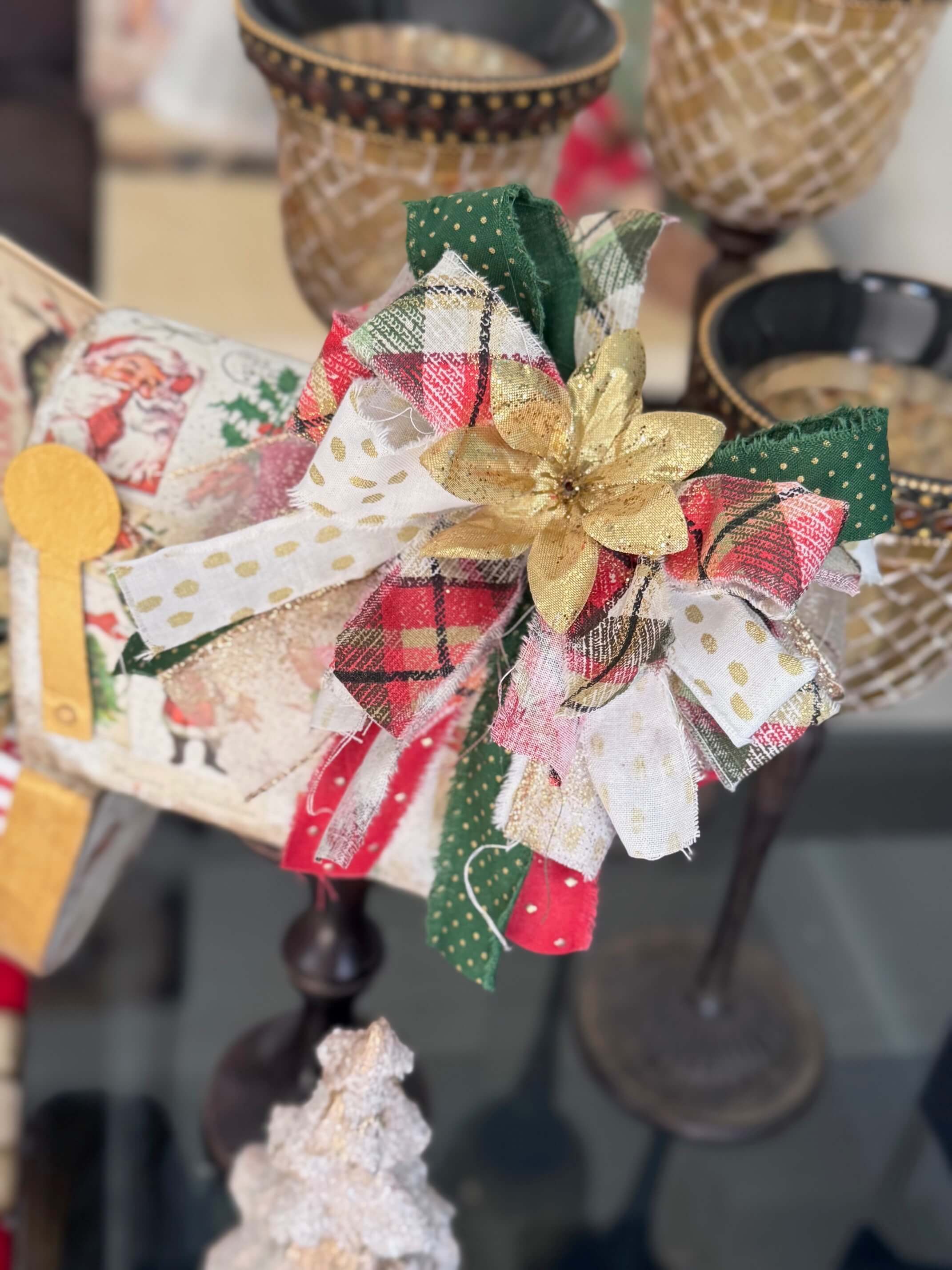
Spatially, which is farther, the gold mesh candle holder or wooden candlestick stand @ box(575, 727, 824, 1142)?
wooden candlestick stand @ box(575, 727, 824, 1142)

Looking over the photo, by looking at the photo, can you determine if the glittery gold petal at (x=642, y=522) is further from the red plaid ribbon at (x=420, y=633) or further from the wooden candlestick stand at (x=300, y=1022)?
the wooden candlestick stand at (x=300, y=1022)

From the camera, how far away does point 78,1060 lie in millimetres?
559

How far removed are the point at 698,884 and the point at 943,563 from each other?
334mm

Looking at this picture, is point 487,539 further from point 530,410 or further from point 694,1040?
point 694,1040

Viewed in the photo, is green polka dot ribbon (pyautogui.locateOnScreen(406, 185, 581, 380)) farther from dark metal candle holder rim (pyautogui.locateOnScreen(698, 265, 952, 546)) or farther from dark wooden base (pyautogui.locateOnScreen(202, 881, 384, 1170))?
dark wooden base (pyautogui.locateOnScreen(202, 881, 384, 1170))

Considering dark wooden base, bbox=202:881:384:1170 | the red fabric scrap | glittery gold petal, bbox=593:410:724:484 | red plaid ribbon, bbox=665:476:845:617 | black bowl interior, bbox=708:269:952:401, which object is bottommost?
dark wooden base, bbox=202:881:384:1170

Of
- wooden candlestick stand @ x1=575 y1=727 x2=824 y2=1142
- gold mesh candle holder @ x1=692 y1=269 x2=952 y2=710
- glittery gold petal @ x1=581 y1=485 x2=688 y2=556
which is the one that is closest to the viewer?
glittery gold petal @ x1=581 y1=485 x2=688 y2=556

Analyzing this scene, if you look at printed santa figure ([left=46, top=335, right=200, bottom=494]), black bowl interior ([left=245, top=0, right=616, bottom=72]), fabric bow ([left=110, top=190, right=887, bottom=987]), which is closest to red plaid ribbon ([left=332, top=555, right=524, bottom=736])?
fabric bow ([left=110, top=190, right=887, bottom=987])

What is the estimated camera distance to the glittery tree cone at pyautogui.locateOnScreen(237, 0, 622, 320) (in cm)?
41

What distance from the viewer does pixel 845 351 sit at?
47 centimetres

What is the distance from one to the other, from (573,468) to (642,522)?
0.02 meters

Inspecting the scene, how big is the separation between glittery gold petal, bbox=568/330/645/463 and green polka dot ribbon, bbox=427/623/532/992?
6cm

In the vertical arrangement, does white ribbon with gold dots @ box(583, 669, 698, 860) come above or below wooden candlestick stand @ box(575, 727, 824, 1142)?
above

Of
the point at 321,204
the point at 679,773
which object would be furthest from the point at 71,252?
the point at 679,773
